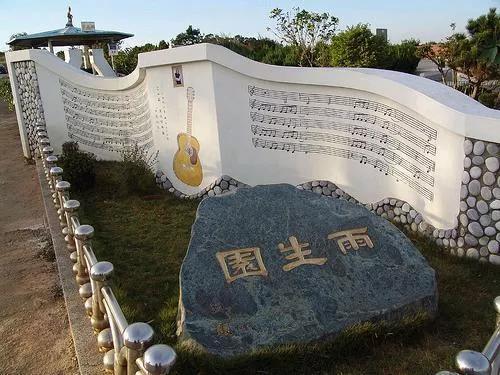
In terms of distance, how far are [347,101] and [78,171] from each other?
11.8ft

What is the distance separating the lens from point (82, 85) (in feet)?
25.9

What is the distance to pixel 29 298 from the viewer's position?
423cm

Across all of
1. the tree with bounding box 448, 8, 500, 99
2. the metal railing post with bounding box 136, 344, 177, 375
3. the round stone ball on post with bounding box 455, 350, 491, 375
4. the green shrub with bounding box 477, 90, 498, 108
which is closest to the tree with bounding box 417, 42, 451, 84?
the tree with bounding box 448, 8, 500, 99

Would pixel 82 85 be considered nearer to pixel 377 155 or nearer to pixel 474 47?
pixel 377 155

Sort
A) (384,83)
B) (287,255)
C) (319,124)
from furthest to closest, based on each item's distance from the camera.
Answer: (319,124) → (384,83) → (287,255)

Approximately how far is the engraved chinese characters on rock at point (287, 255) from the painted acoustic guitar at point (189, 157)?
3.07 metres

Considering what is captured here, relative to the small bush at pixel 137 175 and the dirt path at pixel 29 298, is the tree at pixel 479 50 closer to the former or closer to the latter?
the small bush at pixel 137 175

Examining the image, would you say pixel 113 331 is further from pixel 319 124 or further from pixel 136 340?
pixel 319 124

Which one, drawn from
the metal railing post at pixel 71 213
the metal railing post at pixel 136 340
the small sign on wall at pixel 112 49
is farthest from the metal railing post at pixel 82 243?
the small sign on wall at pixel 112 49

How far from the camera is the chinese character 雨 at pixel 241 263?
121 inches

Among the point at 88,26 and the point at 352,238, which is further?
the point at 88,26

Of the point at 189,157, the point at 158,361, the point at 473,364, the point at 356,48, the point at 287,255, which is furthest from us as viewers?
the point at 356,48

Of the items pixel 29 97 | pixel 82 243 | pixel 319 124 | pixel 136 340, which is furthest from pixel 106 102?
pixel 136 340

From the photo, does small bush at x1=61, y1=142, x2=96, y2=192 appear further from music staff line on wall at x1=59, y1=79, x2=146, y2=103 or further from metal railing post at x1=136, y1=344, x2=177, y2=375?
metal railing post at x1=136, y1=344, x2=177, y2=375
